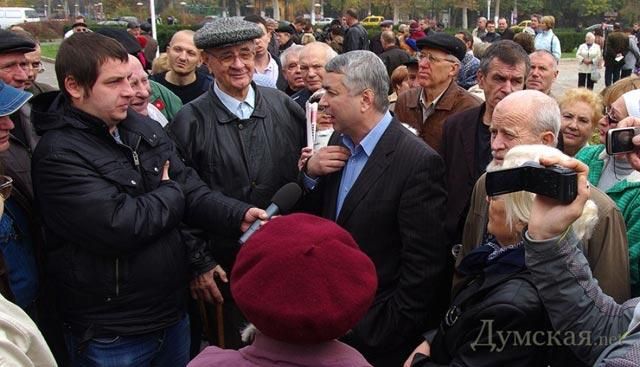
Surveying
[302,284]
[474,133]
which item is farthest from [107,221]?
[474,133]

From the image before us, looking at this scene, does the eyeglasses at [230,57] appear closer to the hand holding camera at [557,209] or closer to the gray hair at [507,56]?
the gray hair at [507,56]

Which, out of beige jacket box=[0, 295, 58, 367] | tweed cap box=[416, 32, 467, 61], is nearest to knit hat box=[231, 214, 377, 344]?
beige jacket box=[0, 295, 58, 367]

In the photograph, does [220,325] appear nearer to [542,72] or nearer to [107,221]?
[107,221]

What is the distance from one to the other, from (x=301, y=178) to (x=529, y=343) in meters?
1.62

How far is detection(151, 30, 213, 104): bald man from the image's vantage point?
5.70m

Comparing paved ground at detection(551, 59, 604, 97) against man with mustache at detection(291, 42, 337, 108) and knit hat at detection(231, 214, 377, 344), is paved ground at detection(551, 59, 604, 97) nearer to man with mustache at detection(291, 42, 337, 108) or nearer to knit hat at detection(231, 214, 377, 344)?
man with mustache at detection(291, 42, 337, 108)

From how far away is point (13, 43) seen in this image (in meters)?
3.95

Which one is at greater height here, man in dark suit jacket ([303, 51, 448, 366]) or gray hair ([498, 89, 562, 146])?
gray hair ([498, 89, 562, 146])

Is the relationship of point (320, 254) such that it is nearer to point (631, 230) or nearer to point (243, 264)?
point (243, 264)

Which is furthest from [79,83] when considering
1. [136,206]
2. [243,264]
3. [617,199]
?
[617,199]

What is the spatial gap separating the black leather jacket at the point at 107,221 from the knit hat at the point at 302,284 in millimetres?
1248

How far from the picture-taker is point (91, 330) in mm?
2766

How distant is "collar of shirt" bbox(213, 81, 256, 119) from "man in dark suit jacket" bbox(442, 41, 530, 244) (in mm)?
1308

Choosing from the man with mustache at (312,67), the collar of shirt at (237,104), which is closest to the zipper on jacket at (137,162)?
the collar of shirt at (237,104)
